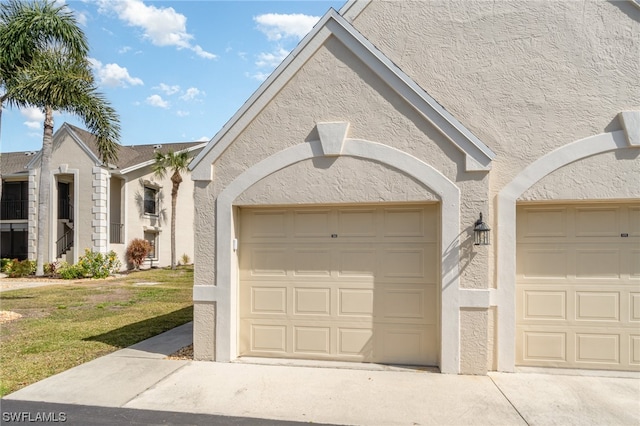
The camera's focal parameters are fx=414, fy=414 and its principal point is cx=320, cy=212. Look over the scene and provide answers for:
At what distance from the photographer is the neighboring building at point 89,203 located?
22.3 metres

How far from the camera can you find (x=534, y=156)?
6.77 meters

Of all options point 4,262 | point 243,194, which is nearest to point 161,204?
point 4,262

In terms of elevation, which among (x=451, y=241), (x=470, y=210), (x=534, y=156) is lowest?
(x=451, y=241)

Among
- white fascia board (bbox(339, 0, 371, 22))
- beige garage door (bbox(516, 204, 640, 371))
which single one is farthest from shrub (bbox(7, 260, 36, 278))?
beige garage door (bbox(516, 204, 640, 371))

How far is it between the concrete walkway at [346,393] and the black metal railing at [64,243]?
19.5m

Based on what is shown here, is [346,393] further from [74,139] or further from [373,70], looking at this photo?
[74,139]

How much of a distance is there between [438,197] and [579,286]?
2757mm

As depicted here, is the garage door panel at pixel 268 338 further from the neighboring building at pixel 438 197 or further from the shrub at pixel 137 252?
the shrub at pixel 137 252

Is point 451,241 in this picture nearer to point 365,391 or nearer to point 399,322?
point 399,322

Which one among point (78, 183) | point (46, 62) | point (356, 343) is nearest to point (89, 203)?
point (78, 183)

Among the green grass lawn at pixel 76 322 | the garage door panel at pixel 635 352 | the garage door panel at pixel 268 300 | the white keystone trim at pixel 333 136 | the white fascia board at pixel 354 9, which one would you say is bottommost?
the green grass lawn at pixel 76 322

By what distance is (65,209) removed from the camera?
24125 millimetres

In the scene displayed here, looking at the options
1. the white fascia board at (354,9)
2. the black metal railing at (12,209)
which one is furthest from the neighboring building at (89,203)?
the white fascia board at (354,9)

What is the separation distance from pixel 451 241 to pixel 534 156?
201cm
